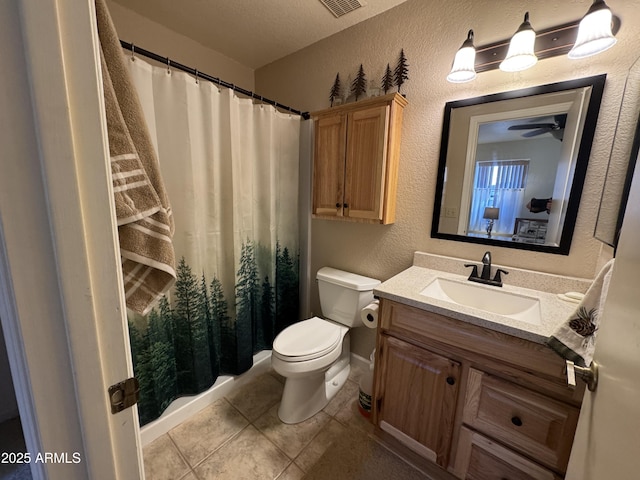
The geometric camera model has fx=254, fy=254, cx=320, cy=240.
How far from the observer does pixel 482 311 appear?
39.8 inches

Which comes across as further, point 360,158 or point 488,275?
point 360,158

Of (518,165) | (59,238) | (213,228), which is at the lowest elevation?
(213,228)

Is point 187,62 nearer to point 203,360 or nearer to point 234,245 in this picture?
point 234,245

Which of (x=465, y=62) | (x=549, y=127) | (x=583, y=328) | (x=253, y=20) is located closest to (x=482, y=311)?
(x=583, y=328)

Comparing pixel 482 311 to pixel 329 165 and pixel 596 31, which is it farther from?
pixel 329 165

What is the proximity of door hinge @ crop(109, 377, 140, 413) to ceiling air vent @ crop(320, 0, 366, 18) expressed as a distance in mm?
1999

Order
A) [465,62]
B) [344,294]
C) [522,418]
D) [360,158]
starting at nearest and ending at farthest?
[522,418]
[465,62]
[360,158]
[344,294]

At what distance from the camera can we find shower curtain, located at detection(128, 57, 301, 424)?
134 cm

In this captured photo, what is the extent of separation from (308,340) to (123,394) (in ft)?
3.70

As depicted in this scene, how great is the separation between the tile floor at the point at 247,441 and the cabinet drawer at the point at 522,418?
2.30ft

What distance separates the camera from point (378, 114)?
4.94 ft

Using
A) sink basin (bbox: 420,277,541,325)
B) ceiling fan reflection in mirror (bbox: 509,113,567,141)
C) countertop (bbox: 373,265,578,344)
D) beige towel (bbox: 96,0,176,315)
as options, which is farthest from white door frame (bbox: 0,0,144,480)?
ceiling fan reflection in mirror (bbox: 509,113,567,141)

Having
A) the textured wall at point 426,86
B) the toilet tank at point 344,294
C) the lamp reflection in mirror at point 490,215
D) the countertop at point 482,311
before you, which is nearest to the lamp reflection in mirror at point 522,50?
the textured wall at point 426,86

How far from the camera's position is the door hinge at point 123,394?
0.49 metres
